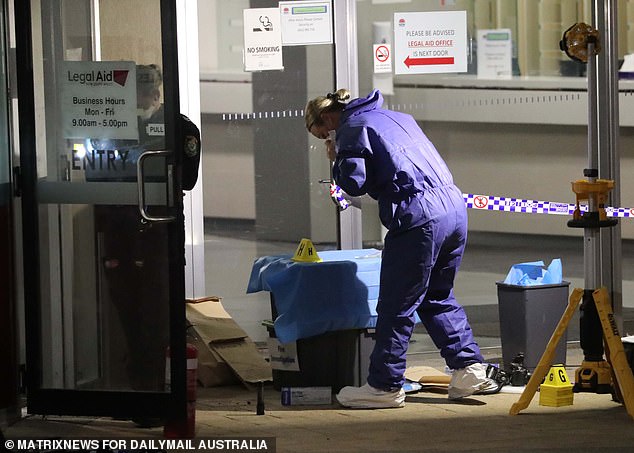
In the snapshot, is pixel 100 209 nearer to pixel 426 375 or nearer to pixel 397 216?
pixel 397 216

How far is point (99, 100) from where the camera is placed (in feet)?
20.6

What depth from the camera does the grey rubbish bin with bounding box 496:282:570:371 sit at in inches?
291

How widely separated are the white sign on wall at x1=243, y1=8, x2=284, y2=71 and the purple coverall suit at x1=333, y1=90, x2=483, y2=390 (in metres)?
1.24

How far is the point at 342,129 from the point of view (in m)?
6.91

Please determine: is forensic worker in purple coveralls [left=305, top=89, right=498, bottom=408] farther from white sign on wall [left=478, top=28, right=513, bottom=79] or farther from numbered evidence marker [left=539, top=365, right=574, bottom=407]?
white sign on wall [left=478, top=28, right=513, bottom=79]

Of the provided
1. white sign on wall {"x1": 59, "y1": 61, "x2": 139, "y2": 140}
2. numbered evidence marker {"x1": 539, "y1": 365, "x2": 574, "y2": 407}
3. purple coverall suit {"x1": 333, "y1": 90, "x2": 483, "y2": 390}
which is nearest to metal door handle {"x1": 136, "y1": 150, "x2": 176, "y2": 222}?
white sign on wall {"x1": 59, "y1": 61, "x2": 139, "y2": 140}

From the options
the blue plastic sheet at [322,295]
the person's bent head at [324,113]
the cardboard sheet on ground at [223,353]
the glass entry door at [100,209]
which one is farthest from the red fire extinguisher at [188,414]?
the person's bent head at [324,113]

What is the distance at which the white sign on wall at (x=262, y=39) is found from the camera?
8.02 m

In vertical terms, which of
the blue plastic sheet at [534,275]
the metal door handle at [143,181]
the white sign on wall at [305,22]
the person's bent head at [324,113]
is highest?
the white sign on wall at [305,22]

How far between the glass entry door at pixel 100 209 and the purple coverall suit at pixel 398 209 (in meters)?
1.06

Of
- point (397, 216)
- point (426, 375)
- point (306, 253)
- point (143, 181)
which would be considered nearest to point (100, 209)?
point (143, 181)

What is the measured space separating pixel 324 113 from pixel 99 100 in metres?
1.25

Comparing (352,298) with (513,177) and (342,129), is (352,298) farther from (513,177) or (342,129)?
(513,177)

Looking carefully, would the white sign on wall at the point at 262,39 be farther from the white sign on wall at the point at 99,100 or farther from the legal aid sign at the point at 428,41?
the white sign on wall at the point at 99,100
